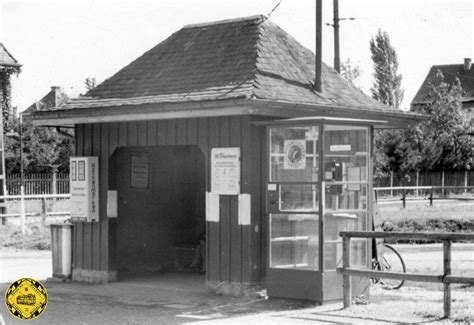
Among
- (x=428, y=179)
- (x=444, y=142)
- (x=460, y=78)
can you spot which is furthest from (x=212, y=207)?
(x=460, y=78)

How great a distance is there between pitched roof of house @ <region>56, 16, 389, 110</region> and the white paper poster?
25.2 inches

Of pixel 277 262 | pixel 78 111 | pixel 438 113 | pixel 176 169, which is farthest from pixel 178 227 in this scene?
pixel 438 113

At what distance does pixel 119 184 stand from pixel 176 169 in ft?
5.07

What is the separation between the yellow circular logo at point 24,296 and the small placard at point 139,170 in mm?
8700

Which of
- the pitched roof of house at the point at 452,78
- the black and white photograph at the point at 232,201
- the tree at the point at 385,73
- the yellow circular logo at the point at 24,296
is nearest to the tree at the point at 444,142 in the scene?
the tree at the point at 385,73

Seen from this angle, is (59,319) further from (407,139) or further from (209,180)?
(407,139)

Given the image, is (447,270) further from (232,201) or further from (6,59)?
(6,59)

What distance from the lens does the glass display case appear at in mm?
11867

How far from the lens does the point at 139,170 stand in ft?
51.1

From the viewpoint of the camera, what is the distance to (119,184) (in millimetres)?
15039

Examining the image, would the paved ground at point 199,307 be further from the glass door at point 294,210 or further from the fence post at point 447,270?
the glass door at point 294,210

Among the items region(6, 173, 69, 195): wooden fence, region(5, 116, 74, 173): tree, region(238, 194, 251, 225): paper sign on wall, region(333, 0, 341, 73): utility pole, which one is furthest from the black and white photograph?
region(5, 116, 74, 173): tree

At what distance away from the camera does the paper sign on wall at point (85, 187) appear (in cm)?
1477

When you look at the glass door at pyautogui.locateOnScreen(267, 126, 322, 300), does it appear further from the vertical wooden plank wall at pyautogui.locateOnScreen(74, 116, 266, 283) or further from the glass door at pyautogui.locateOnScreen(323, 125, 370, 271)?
the vertical wooden plank wall at pyautogui.locateOnScreen(74, 116, 266, 283)
